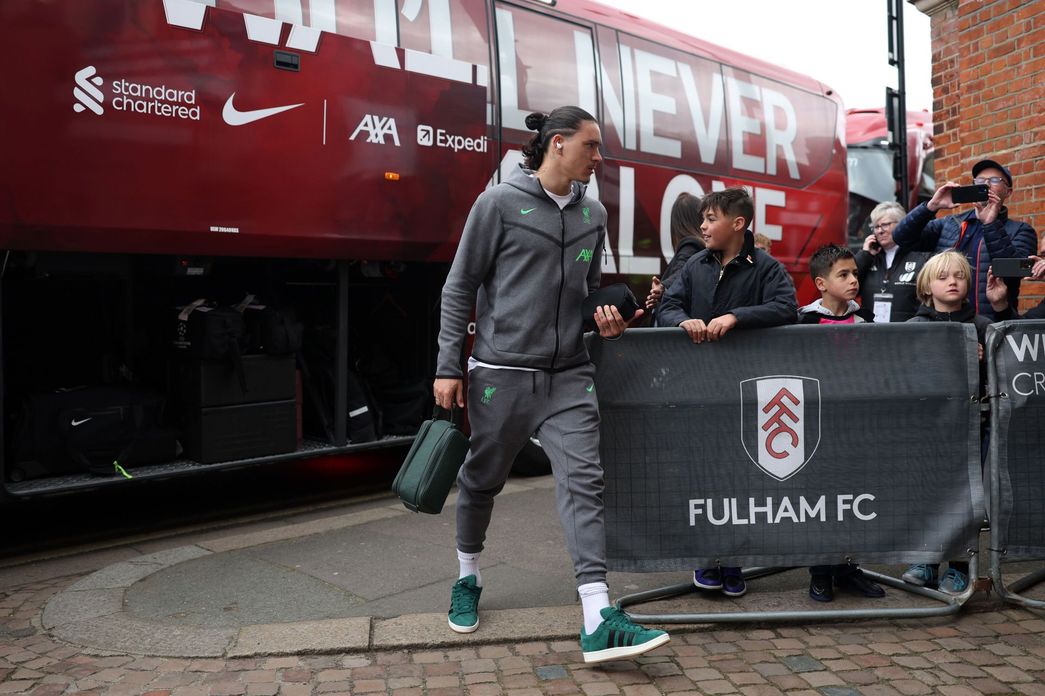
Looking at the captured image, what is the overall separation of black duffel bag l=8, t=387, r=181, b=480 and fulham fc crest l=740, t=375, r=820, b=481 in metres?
3.31

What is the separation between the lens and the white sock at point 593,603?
3.62 meters

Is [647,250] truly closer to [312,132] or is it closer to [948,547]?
[312,132]

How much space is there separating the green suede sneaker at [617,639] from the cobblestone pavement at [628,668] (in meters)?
0.09

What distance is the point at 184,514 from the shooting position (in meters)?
6.25

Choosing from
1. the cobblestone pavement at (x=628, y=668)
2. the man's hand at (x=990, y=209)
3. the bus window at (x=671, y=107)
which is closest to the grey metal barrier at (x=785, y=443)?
the cobblestone pavement at (x=628, y=668)

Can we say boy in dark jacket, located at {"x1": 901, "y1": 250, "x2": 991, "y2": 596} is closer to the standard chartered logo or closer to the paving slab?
the paving slab

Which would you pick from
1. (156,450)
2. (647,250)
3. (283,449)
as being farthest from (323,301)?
(647,250)

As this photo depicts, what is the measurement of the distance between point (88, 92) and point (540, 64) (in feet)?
10.7

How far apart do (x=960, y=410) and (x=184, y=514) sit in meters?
4.47

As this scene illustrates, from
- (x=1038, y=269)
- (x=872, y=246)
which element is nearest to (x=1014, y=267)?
(x=1038, y=269)

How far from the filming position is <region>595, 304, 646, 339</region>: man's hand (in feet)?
12.3

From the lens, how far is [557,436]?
379 centimetres

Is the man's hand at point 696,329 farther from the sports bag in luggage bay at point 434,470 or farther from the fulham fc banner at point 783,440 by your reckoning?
the sports bag in luggage bay at point 434,470

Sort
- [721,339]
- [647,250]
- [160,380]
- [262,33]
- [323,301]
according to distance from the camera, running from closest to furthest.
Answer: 1. [721,339]
2. [262,33]
3. [160,380]
4. [323,301]
5. [647,250]
